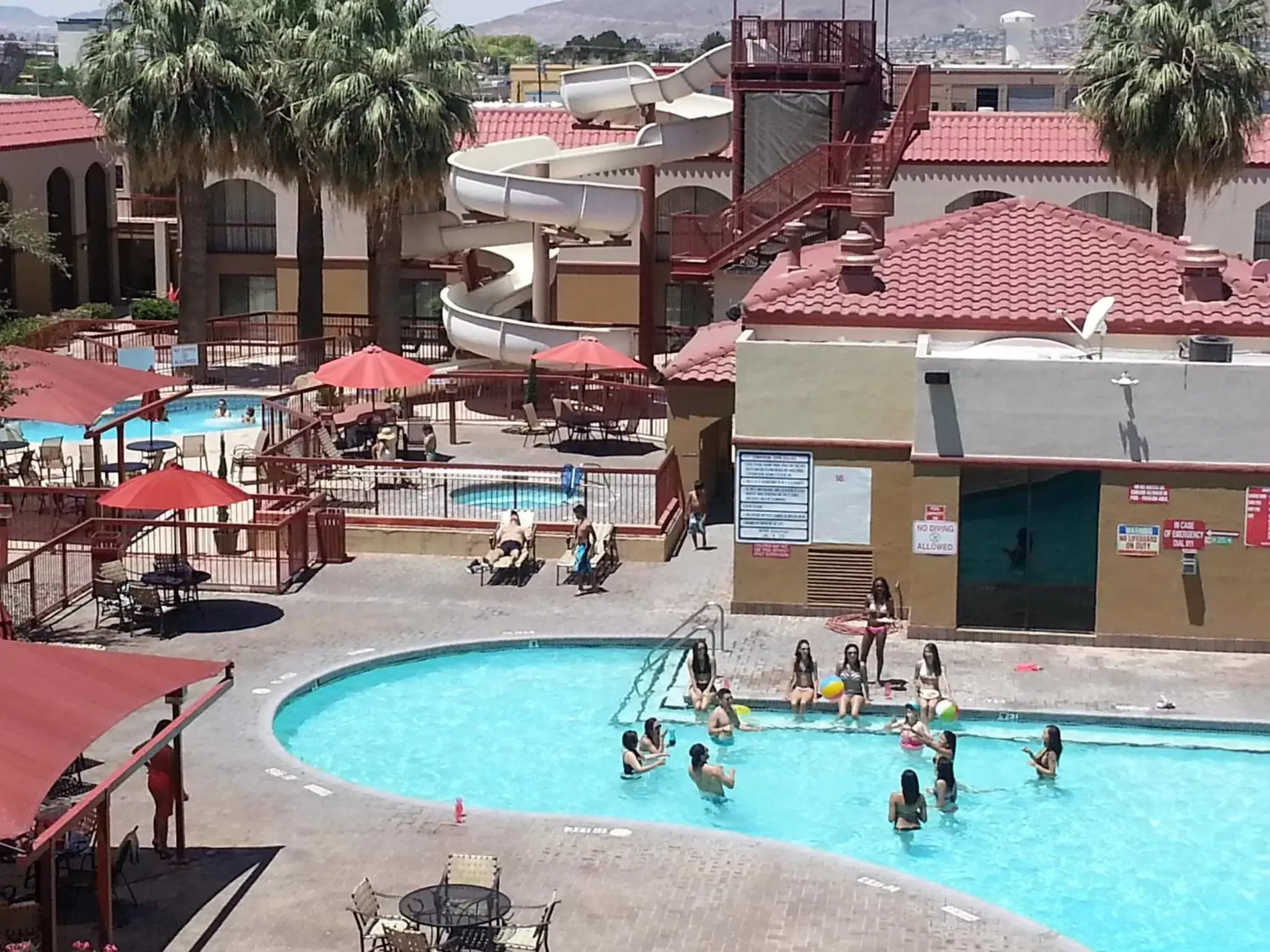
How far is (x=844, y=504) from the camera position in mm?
28578

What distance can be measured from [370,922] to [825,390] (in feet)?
43.0

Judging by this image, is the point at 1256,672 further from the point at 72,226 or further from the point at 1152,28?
the point at 72,226

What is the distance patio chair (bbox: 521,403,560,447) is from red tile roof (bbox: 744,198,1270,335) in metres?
9.22

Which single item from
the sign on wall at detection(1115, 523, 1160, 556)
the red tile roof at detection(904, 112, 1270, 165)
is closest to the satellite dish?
the red tile roof at detection(904, 112, 1270, 165)

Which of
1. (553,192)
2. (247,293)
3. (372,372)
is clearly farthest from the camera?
(247,293)

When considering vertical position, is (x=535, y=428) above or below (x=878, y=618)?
above

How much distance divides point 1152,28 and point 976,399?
18620 mm

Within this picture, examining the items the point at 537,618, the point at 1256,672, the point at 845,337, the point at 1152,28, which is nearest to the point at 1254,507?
the point at 1256,672

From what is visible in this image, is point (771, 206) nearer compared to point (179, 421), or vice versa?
point (771, 206)

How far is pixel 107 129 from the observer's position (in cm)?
4597

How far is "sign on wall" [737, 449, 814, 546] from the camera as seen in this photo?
2853cm

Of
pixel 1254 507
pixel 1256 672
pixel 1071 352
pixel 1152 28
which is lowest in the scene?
pixel 1256 672

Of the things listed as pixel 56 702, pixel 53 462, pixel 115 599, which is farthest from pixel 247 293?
pixel 56 702

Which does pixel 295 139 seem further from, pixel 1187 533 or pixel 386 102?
pixel 1187 533
